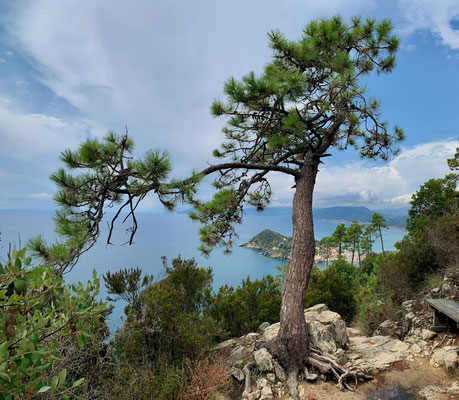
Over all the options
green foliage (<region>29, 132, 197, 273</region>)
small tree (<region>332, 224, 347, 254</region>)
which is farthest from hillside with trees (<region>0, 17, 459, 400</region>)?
small tree (<region>332, 224, 347, 254</region>)

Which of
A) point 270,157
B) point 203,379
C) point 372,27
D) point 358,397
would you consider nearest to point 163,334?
point 203,379

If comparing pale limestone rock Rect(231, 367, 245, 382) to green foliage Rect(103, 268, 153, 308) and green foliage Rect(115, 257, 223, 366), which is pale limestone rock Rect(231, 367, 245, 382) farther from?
green foliage Rect(103, 268, 153, 308)

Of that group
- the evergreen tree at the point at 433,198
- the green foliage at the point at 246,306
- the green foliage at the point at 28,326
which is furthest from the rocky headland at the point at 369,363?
the evergreen tree at the point at 433,198

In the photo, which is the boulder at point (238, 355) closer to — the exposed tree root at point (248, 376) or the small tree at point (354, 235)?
the exposed tree root at point (248, 376)

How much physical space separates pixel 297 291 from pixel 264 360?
3.79ft

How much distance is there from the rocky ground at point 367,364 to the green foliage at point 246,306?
45.2 inches

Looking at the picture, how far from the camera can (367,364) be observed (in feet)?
13.7

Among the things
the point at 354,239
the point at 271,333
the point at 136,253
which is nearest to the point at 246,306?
the point at 271,333

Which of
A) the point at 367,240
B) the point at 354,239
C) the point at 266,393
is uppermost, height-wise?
the point at 266,393

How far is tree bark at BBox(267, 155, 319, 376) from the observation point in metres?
3.91

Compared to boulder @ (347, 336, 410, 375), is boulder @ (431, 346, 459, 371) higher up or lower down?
higher up

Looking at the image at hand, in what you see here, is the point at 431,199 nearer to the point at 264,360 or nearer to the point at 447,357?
the point at 447,357

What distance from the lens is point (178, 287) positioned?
20.8 ft

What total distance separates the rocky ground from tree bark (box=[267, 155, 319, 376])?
20 centimetres
